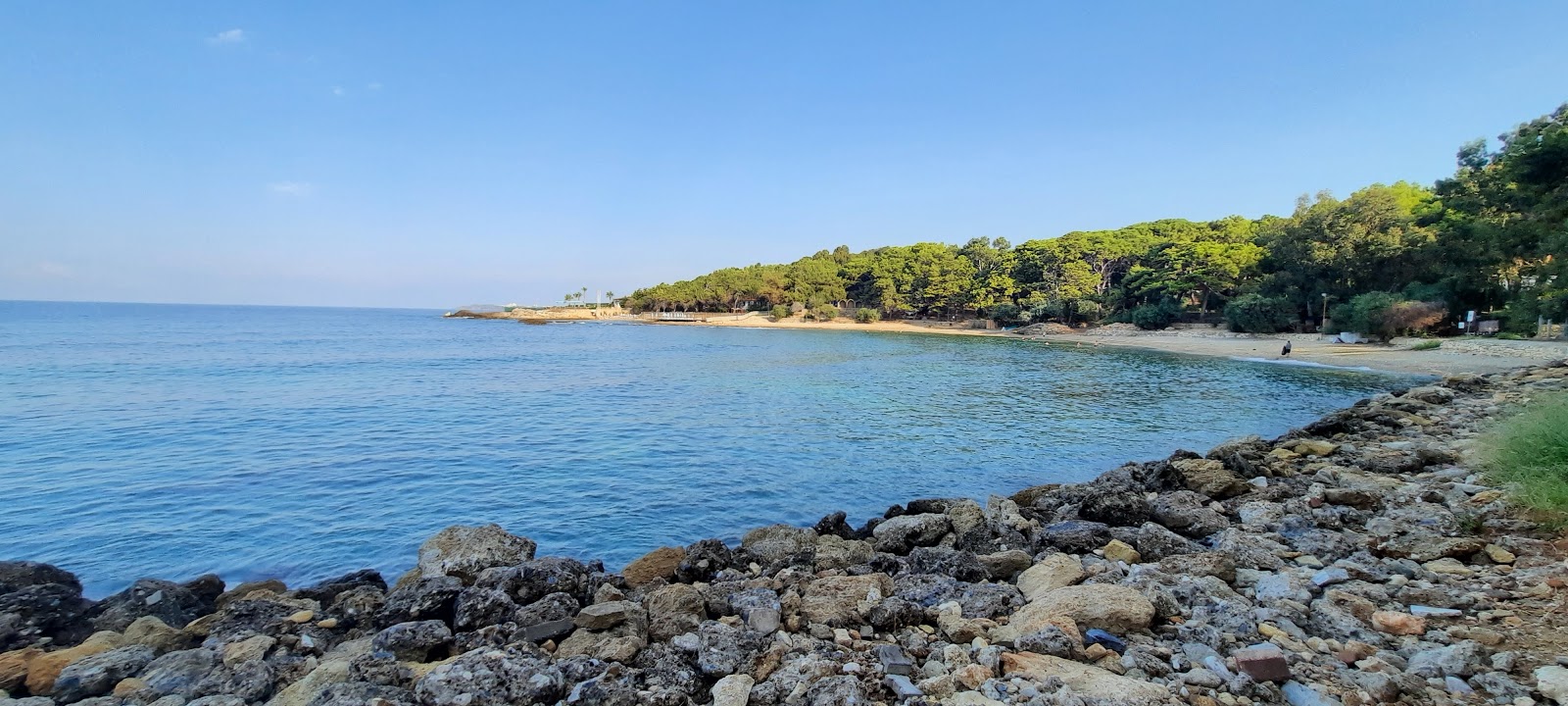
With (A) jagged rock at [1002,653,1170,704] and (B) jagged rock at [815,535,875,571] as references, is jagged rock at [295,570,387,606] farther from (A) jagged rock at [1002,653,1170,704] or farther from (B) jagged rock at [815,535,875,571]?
(A) jagged rock at [1002,653,1170,704]

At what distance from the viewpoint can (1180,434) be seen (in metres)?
17.1

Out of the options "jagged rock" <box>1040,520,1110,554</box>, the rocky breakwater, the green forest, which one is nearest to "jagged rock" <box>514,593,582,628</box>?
the rocky breakwater

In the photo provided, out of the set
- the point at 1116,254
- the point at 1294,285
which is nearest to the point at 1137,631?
the point at 1294,285

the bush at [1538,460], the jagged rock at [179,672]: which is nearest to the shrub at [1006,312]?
the bush at [1538,460]

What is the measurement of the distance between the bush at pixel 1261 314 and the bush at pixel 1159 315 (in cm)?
900

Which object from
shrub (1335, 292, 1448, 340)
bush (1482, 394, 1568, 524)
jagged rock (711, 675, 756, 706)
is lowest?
jagged rock (711, 675, 756, 706)

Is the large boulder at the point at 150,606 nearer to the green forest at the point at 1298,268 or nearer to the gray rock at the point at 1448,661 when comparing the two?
the gray rock at the point at 1448,661

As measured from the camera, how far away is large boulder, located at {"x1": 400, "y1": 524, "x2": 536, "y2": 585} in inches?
266

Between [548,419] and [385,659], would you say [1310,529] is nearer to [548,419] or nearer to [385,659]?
[385,659]

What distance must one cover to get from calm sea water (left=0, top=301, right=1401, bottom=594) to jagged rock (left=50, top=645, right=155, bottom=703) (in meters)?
3.42

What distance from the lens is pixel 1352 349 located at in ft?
127

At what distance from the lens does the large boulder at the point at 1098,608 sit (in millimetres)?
4527

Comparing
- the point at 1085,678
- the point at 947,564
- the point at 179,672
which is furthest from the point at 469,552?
the point at 1085,678

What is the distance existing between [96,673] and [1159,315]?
234ft
